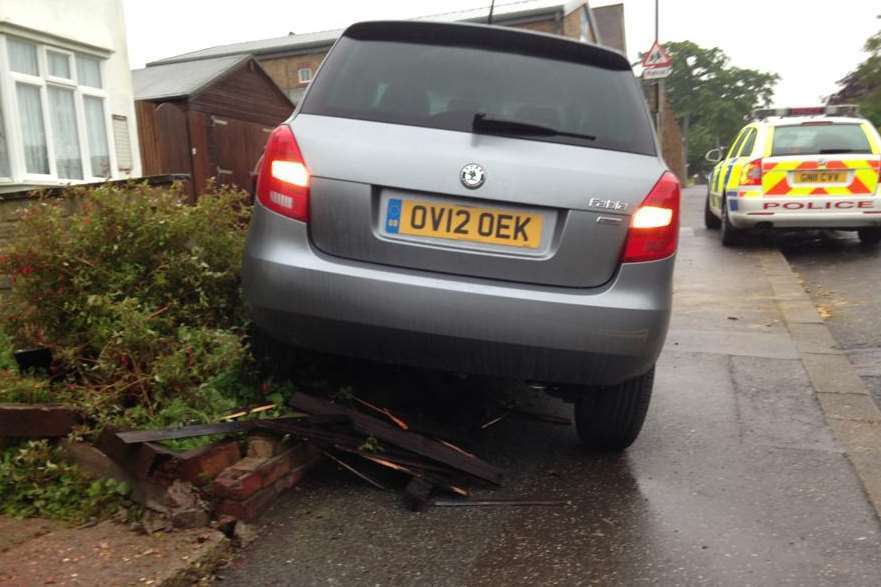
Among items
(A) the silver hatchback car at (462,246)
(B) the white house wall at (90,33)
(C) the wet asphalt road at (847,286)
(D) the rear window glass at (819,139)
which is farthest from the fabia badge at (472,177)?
(B) the white house wall at (90,33)

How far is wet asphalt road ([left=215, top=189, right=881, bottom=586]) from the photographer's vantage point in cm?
274

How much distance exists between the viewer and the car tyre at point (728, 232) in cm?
1028

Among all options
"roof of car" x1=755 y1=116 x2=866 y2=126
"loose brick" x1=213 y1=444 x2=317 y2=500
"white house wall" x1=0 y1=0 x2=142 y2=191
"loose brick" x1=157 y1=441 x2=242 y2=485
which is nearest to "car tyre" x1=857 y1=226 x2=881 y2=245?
"roof of car" x1=755 y1=116 x2=866 y2=126

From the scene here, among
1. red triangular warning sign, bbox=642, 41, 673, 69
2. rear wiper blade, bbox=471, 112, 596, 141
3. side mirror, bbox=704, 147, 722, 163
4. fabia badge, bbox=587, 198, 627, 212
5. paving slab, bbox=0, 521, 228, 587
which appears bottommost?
paving slab, bbox=0, 521, 228, 587

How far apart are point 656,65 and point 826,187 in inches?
352

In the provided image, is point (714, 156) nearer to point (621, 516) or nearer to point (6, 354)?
point (621, 516)

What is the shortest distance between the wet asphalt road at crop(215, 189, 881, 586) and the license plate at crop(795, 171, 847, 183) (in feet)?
17.3

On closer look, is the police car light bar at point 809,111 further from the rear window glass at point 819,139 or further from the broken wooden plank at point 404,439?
the broken wooden plank at point 404,439

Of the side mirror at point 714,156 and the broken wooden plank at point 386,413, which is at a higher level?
the side mirror at point 714,156

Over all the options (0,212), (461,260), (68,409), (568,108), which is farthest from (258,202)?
(0,212)

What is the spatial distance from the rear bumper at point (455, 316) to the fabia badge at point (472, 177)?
336 mm

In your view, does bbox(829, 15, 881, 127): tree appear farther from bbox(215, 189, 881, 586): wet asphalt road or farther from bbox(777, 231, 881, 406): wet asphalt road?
bbox(215, 189, 881, 586): wet asphalt road

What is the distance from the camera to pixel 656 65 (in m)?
17.4

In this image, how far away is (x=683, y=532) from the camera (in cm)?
304
